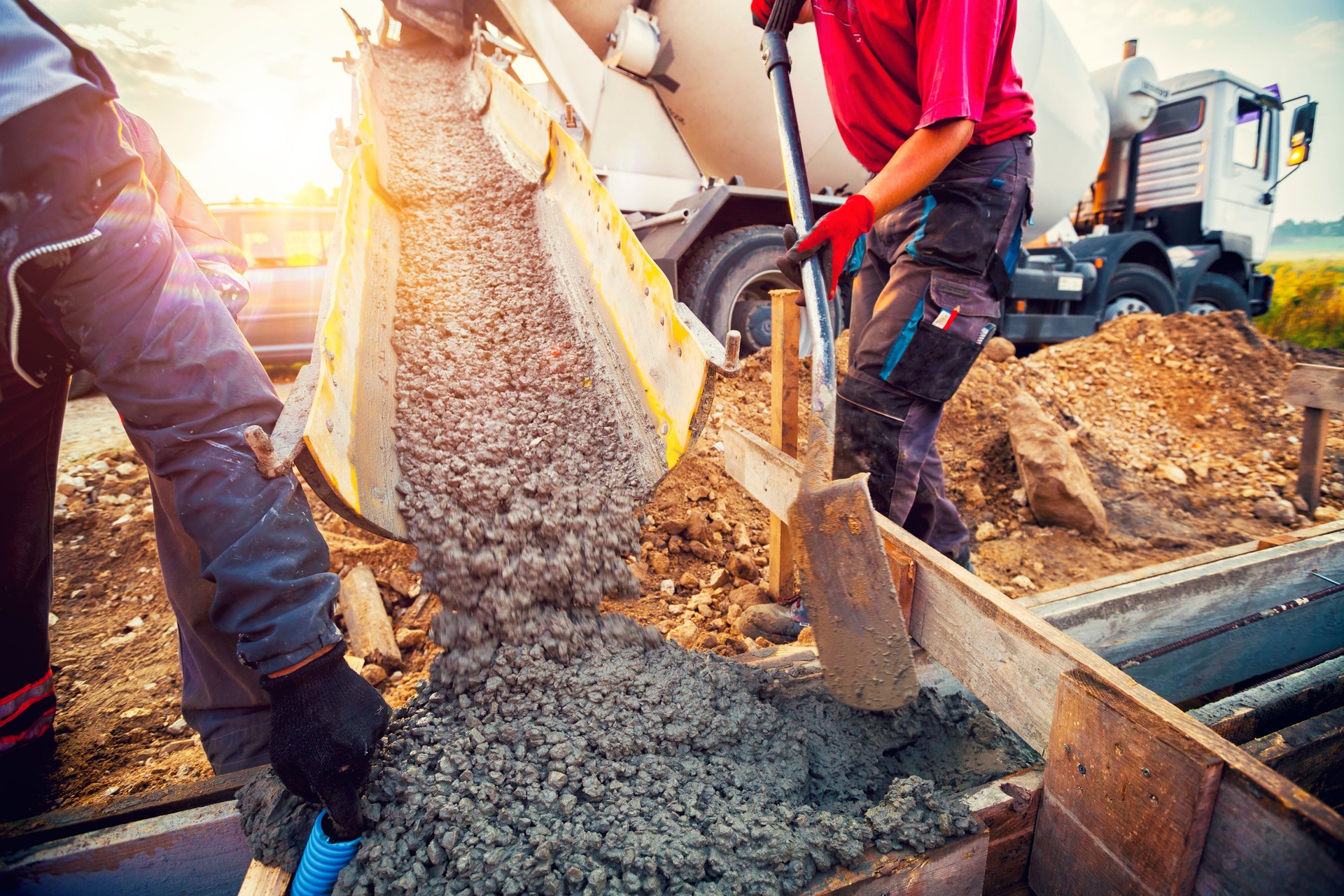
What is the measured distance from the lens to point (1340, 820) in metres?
0.71

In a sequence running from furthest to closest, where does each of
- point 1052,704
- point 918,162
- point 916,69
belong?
point 916,69, point 918,162, point 1052,704

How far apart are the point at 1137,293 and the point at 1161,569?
554 cm

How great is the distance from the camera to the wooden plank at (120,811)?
1254mm

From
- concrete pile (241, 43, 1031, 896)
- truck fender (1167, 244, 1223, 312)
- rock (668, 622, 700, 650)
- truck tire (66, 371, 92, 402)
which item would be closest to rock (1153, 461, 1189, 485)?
truck fender (1167, 244, 1223, 312)

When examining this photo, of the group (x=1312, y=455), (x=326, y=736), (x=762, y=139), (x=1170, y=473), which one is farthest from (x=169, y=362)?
(x=1170, y=473)

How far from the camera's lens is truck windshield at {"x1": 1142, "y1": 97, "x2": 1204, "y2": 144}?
19.8 ft

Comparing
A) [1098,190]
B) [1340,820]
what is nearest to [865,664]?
[1340,820]

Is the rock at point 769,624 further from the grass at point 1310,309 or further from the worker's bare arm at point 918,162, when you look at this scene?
the grass at point 1310,309

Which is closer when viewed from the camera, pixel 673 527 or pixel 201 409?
pixel 201 409

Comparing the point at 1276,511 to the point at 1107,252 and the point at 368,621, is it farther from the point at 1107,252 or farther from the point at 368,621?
the point at 368,621

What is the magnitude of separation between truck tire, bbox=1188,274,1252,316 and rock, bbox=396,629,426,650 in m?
8.10

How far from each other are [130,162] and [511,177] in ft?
8.13

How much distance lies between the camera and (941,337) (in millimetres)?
1688

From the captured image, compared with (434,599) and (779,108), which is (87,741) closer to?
(434,599)
